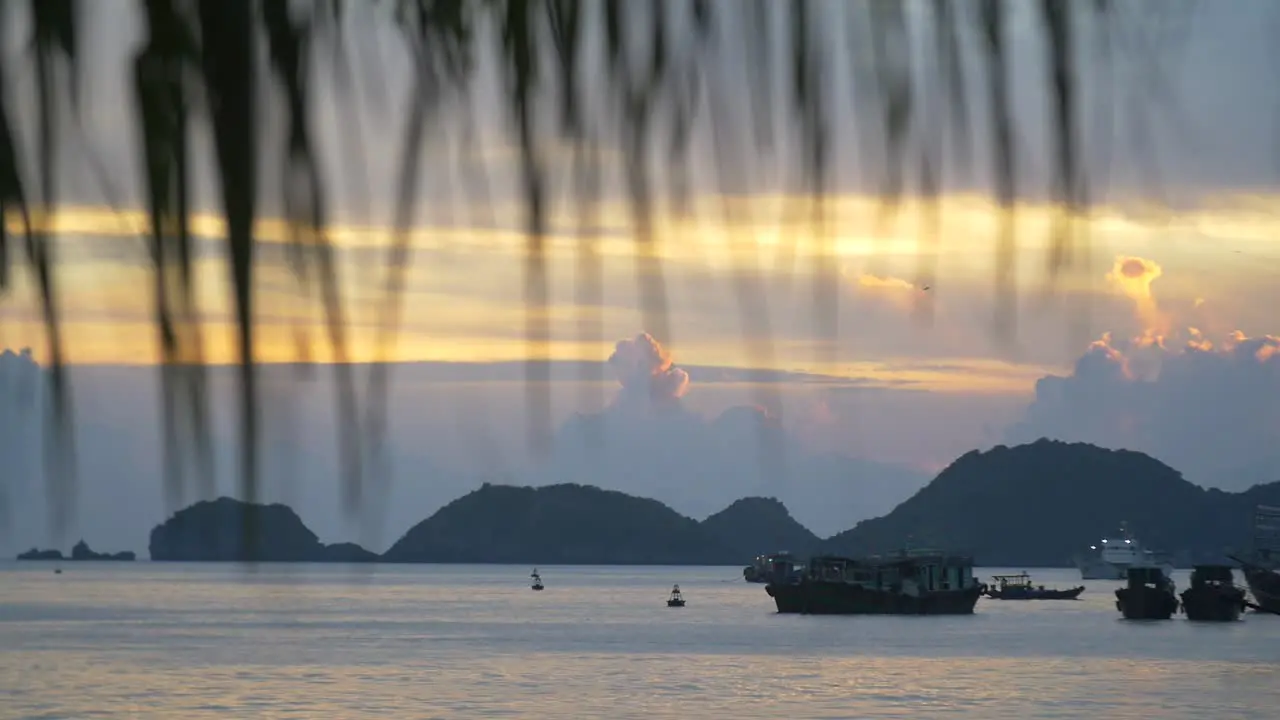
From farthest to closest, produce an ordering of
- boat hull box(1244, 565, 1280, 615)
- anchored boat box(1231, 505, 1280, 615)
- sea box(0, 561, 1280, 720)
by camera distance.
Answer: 1. anchored boat box(1231, 505, 1280, 615)
2. boat hull box(1244, 565, 1280, 615)
3. sea box(0, 561, 1280, 720)

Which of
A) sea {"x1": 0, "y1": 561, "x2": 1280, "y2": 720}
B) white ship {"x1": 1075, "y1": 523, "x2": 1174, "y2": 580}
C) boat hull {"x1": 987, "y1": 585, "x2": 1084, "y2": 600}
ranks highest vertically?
white ship {"x1": 1075, "y1": 523, "x2": 1174, "y2": 580}

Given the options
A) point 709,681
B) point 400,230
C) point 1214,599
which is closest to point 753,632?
point 1214,599

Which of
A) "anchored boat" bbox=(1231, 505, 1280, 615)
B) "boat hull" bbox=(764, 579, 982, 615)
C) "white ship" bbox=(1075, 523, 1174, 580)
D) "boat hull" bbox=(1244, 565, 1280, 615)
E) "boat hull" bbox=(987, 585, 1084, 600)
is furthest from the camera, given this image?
"white ship" bbox=(1075, 523, 1174, 580)

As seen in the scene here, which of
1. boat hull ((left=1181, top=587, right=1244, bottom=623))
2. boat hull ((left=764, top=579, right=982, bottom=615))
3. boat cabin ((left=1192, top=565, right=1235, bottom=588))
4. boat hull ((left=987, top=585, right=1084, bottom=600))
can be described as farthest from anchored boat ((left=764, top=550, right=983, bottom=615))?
boat hull ((left=987, top=585, right=1084, bottom=600))

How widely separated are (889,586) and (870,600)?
1279 millimetres

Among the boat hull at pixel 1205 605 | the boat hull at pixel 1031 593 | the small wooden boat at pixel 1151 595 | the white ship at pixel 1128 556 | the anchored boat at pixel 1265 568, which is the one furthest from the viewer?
the white ship at pixel 1128 556

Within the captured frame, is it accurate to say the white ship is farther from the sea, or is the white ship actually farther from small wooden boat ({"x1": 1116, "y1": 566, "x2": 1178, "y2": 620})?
small wooden boat ({"x1": 1116, "y1": 566, "x2": 1178, "y2": 620})

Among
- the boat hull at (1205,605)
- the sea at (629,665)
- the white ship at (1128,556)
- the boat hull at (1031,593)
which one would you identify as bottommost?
the sea at (629,665)

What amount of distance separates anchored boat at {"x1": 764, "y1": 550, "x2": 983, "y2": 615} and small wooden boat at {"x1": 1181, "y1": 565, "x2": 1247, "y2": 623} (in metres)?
11.0

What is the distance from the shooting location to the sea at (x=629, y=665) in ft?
168

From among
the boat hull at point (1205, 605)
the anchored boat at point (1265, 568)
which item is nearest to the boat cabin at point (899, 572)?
the boat hull at point (1205, 605)

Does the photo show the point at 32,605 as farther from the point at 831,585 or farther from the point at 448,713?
the point at 448,713

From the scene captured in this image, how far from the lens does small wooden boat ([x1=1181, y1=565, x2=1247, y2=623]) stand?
7462 cm

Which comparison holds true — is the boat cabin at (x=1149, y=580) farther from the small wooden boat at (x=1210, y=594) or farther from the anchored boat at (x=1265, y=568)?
the anchored boat at (x=1265, y=568)
